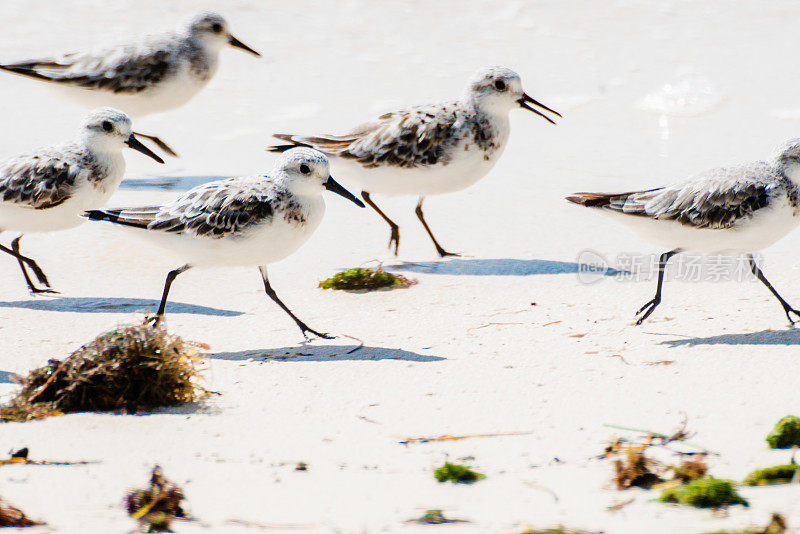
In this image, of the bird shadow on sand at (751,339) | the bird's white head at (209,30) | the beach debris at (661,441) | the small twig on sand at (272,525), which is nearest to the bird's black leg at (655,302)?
the bird shadow on sand at (751,339)

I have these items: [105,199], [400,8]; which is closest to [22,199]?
[105,199]

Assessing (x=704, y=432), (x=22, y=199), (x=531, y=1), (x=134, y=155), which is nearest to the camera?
(x=704, y=432)

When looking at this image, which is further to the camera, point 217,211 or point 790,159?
point 790,159

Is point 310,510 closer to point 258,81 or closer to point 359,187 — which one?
point 359,187

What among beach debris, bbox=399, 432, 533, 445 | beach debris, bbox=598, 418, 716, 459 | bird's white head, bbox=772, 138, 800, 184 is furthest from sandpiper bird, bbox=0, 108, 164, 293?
bird's white head, bbox=772, 138, 800, 184

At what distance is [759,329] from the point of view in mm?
6406

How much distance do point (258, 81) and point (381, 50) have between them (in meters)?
2.02

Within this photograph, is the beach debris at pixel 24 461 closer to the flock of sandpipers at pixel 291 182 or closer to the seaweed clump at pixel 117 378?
the seaweed clump at pixel 117 378

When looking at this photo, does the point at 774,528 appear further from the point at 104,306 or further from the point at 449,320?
the point at 104,306

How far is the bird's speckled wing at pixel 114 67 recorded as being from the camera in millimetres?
10797

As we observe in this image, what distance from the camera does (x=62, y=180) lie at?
7754 millimetres

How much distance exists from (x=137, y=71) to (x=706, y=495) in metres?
8.54

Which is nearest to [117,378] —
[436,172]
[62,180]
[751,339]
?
[62,180]

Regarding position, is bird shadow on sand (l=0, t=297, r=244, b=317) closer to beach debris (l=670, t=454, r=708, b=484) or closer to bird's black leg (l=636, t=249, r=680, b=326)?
bird's black leg (l=636, t=249, r=680, b=326)
